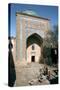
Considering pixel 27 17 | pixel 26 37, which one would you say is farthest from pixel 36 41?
pixel 27 17

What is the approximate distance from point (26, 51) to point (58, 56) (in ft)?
1.00

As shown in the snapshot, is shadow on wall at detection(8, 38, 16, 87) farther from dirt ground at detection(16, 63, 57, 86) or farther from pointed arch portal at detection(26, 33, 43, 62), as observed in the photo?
pointed arch portal at detection(26, 33, 43, 62)

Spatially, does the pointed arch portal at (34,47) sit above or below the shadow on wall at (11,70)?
above

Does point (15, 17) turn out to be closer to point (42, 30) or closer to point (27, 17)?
point (27, 17)

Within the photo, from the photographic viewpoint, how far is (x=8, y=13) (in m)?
2.00

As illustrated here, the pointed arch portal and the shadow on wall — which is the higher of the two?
the pointed arch portal

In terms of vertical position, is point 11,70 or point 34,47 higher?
point 34,47

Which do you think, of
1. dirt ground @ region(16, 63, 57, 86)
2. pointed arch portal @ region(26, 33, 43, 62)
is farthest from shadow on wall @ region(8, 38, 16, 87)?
pointed arch portal @ region(26, 33, 43, 62)

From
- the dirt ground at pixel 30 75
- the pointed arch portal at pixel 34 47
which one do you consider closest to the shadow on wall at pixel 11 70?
the dirt ground at pixel 30 75

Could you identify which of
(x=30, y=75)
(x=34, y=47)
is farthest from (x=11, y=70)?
(x=34, y=47)

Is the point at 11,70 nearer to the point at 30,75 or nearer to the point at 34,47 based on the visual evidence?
the point at 30,75

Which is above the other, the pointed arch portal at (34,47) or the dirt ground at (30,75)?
the pointed arch portal at (34,47)

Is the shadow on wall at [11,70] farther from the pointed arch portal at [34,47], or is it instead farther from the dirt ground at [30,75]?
the pointed arch portal at [34,47]

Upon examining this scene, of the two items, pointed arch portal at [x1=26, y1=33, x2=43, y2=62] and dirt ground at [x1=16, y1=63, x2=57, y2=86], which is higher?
pointed arch portal at [x1=26, y1=33, x2=43, y2=62]
